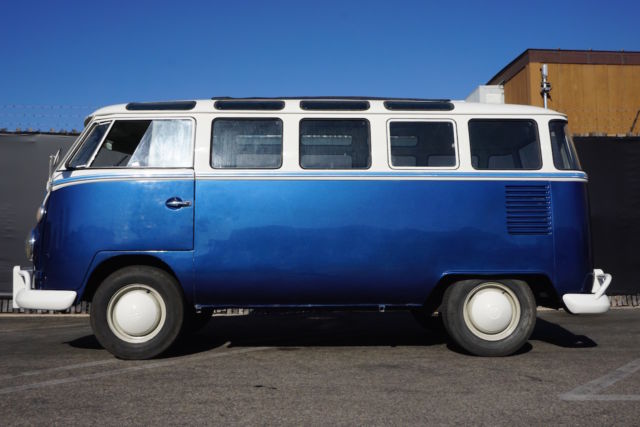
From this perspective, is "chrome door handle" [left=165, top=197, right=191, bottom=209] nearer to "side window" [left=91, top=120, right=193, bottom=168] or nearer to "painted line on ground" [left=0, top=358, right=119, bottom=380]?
"side window" [left=91, top=120, right=193, bottom=168]

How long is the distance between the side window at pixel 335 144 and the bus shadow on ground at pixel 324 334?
6.47 ft

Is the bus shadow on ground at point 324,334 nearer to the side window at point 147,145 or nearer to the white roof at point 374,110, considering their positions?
the side window at point 147,145

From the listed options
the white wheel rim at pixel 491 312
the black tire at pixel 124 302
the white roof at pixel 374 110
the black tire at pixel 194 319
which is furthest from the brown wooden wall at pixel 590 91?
the black tire at pixel 124 302

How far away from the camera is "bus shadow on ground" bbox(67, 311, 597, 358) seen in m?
5.81

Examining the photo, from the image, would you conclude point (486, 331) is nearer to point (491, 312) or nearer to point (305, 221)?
point (491, 312)

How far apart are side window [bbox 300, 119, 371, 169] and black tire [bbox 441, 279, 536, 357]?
1.53m

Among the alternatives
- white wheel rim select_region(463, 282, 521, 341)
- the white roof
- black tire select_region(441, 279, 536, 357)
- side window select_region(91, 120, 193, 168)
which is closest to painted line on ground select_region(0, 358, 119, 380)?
side window select_region(91, 120, 193, 168)

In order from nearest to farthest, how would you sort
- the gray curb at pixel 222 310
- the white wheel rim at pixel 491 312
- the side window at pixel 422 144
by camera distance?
the white wheel rim at pixel 491 312, the side window at pixel 422 144, the gray curb at pixel 222 310

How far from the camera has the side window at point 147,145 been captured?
5125 millimetres

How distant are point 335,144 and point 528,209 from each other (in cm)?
196

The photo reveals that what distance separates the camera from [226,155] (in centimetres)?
516

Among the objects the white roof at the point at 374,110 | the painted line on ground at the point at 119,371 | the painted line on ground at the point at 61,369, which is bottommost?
the painted line on ground at the point at 119,371

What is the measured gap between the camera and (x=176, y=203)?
197 inches

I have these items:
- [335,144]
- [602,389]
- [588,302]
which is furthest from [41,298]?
[588,302]
